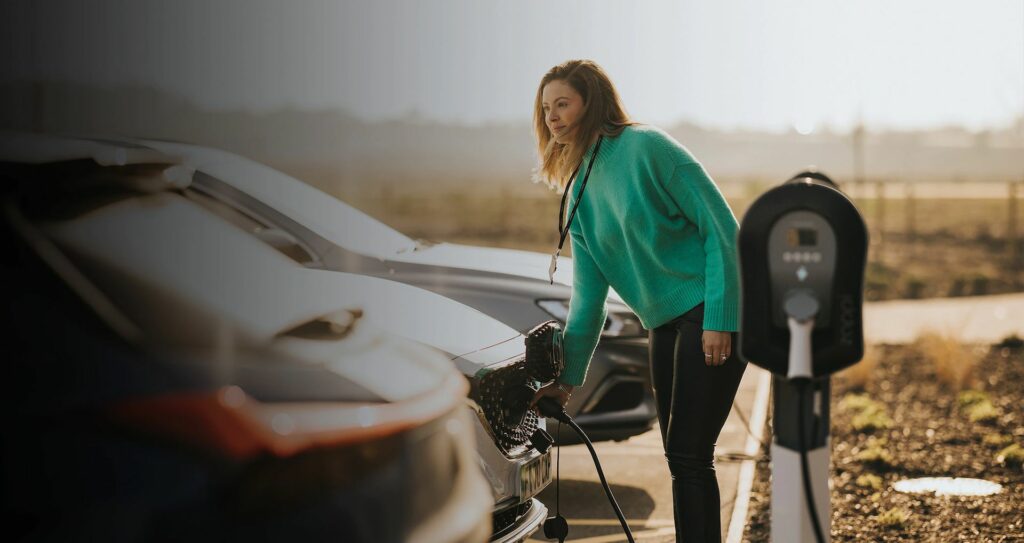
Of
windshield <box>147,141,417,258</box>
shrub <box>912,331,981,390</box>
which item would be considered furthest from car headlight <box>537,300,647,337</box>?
shrub <box>912,331,981,390</box>

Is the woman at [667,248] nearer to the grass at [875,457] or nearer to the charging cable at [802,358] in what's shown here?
the charging cable at [802,358]

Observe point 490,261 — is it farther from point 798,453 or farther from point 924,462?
point 798,453

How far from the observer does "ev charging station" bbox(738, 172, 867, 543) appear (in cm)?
243

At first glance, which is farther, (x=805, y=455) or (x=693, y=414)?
(x=693, y=414)

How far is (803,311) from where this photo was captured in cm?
241

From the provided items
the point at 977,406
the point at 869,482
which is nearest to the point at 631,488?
the point at 869,482

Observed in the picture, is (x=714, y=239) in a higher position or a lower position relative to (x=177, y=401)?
higher

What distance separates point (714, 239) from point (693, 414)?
1.60 feet

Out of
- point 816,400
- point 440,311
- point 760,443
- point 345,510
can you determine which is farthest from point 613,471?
point 345,510

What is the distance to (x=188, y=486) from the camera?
1936 mm

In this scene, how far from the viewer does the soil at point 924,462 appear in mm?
4645

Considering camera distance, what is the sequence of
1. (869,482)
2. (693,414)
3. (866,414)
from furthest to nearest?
(866,414) < (869,482) < (693,414)

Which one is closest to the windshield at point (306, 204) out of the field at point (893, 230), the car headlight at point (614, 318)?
the car headlight at point (614, 318)

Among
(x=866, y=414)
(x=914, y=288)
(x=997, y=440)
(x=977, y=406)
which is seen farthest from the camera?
(x=914, y=288)
